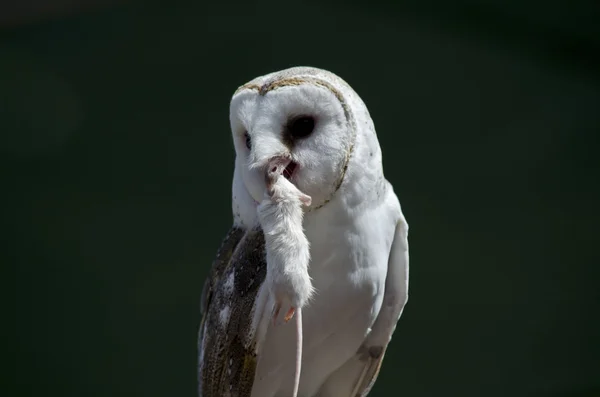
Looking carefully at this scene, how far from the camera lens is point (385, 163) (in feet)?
9.31

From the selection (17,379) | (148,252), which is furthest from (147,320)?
(17,379)

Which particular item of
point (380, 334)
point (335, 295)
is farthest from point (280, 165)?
point (380, 334)

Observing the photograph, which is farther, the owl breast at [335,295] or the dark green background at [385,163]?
the dark green background at [385,163]

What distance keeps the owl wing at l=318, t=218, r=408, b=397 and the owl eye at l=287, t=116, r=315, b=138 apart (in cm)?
32

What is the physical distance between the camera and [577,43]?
3.02 meters

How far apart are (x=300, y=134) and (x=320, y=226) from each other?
→ 0.56 feet

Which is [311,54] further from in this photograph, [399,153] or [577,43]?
[577,43]

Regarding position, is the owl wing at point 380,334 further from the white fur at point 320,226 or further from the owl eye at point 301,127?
the owl eye at point 301,127

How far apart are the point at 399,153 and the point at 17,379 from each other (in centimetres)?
158

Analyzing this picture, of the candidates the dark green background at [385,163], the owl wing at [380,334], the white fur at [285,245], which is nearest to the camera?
the white fur at [285,245]

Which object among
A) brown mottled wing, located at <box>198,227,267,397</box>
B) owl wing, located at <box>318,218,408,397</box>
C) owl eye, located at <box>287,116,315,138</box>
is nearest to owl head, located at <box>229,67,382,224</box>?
owl eye, located at <box>287,116,315,138</box>

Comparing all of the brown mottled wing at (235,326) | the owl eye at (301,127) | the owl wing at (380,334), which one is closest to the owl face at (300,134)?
the owl eye at (301,127)

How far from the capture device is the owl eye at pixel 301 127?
1.31 metres

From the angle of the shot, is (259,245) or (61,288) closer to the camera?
(259,245)
